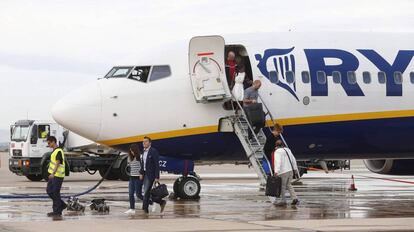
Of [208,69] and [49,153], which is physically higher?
[208,69]

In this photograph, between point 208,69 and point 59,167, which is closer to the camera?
point 59,167

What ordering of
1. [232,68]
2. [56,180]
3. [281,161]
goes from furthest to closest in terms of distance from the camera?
1. [232,68]
2. [281,161]
3. [56,180]

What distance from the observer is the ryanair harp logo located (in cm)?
2653

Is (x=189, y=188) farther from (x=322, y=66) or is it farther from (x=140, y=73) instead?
(x=322, y=66)

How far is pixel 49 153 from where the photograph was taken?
1693 inches

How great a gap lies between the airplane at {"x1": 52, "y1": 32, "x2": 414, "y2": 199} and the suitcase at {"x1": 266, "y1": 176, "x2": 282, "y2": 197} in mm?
2489

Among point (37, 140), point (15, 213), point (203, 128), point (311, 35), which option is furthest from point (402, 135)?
point (37, 140)

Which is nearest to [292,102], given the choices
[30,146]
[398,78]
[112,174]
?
Result: [398,78]

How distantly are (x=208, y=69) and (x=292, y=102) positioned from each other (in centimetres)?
252

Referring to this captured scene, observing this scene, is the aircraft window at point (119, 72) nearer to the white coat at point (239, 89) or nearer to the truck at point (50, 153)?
the white coat at point (239, 89)

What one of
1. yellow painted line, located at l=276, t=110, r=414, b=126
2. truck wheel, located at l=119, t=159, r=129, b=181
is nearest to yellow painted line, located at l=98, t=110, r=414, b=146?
yellow painted line, located at l=276, t=110, r=414, b=126

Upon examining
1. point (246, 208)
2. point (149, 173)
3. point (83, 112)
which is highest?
point (83, 112)

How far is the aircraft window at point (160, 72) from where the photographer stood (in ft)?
85.9

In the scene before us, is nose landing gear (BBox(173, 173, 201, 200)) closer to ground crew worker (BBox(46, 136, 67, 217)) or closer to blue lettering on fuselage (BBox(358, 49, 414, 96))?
ground crew worker (BBox(46, 136, 67, 217))
